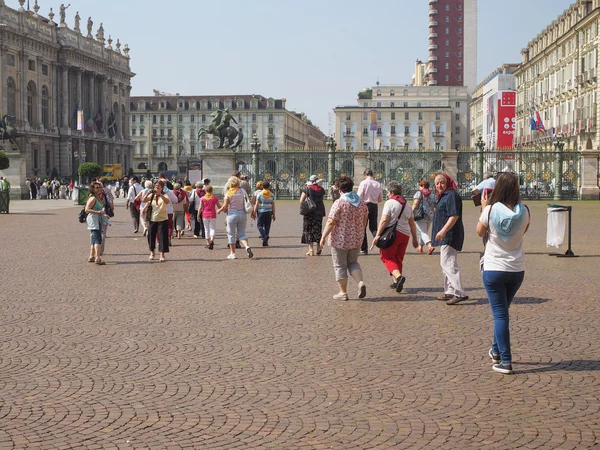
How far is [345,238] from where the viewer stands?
11.4m

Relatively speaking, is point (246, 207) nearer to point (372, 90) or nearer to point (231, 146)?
point (231, 146)

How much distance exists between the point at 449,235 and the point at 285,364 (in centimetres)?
428

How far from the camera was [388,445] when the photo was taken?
5.36 meters

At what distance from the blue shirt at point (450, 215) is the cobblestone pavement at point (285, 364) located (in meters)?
0.83

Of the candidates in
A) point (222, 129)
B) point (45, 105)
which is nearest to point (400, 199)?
point (222, 129)

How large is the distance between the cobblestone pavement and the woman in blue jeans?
0.31m

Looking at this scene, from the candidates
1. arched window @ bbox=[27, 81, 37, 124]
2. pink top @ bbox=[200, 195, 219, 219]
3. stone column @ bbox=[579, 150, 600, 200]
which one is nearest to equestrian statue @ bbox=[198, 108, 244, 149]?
stone column @ bbox=[579, 150, 600, 200]

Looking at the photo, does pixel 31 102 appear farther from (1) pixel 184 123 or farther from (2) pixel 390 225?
(2) pixel 390 225

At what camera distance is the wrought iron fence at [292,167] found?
4753cm

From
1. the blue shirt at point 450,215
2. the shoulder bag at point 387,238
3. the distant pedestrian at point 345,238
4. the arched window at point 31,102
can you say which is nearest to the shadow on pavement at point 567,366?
the blue shirt at point 450,215

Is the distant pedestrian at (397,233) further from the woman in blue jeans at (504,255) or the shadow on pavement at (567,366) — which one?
the woman in blue jeans at (504,255)

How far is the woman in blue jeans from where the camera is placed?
7207mm

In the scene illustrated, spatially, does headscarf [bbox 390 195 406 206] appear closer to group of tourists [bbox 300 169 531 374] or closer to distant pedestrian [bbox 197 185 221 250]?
group of tourists [bbox 300 169 531 374]

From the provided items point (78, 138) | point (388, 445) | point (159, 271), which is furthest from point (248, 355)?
point (78, 138)
